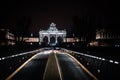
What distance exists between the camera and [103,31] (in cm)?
17050

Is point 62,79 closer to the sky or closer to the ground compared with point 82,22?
closer to the ground

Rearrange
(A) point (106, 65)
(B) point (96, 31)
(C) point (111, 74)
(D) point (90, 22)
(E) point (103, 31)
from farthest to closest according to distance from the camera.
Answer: (B) point (96, 31), (E) point (103, 31), (D) point (90, 22), (A) point (106, 65), (C) point (111, 74)

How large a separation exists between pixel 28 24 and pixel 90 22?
3036 centimetres

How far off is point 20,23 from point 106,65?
388 ft

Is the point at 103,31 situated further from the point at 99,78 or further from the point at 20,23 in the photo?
the point at 99,78

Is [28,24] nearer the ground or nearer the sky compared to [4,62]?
nearer the sky

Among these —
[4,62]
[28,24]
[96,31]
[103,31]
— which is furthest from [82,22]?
[4,62]

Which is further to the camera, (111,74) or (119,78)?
(111,74)

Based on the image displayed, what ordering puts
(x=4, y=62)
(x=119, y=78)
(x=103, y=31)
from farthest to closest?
(x=103, y=31) < (x=4, y=62) < (x=119, y=78)

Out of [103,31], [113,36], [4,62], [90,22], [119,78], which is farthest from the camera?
[103,31]

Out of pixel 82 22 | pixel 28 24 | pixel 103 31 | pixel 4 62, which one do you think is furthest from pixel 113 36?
pixel 4 62

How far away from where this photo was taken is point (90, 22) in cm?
12756

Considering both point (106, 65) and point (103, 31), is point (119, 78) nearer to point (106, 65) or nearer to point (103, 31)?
point (106, 65)

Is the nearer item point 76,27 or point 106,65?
point 106,65
